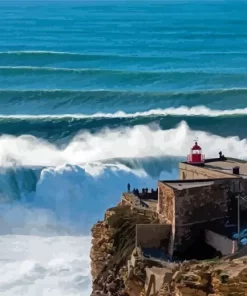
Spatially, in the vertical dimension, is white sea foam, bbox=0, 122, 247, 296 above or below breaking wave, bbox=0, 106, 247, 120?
below

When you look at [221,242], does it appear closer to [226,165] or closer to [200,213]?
[200,213]

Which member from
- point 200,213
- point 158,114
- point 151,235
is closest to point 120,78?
point 158,114

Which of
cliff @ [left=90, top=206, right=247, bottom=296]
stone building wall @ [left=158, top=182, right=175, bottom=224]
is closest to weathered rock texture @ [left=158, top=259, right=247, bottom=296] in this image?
cliff @ [left=90, top=206, right=247, bottom=296]

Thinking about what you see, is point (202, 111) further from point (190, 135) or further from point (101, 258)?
point (101, 258)

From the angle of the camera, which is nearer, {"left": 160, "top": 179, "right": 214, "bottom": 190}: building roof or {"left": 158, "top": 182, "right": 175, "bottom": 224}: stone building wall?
{"left": 158, "top": 182, "right": 175, "bottom": 224}: stone building wall

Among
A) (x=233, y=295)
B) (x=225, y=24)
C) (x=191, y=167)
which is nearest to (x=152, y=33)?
(x=225, y=24)

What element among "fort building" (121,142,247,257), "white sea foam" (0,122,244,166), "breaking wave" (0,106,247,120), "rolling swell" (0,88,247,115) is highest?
"rolling swell" (0,88,247,115)

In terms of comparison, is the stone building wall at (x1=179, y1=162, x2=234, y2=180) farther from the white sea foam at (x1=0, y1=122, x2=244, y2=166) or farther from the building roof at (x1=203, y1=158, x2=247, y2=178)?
Answer: the white sea foam at (x1=0, y1=122, x2=244, y2=166)

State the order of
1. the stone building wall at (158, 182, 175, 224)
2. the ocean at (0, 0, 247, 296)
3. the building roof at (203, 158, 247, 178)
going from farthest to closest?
the ocean at (0, 0, 247, 296), the building roof at (203, 158, 247, 178), the stone building wall at (158, 182, 175, 224)
